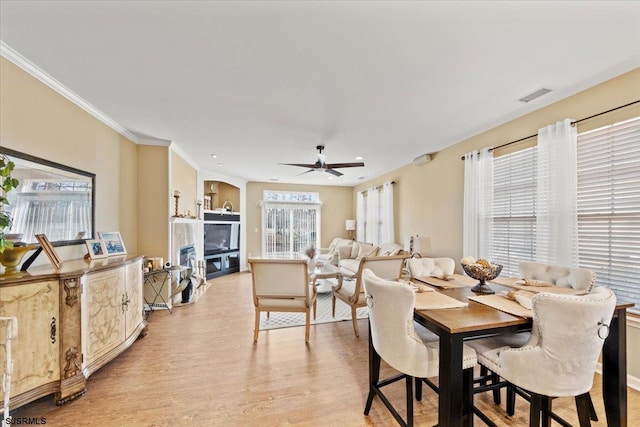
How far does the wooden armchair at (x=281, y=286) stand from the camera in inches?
123

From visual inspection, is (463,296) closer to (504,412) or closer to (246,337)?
(504,412)

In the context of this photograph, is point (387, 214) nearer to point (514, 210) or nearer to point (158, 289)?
point (514, 210)

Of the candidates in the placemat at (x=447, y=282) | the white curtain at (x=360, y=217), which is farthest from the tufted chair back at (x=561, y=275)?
the white curtain at (x=360, y=217)

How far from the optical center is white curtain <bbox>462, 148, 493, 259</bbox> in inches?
145

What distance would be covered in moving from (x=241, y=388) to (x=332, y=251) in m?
5.74

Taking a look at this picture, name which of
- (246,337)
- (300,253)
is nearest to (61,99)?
(246,337)

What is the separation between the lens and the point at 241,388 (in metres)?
2.26

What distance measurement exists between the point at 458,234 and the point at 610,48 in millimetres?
2734

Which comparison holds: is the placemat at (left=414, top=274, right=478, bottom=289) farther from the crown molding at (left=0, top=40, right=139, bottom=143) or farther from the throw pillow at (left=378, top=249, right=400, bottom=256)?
the crown molding at (left=0, top=40, right=139, bottom=143)

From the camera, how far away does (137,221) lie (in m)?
4.19

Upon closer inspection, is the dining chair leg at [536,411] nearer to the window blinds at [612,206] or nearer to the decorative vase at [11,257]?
the window blinds at [612,206]

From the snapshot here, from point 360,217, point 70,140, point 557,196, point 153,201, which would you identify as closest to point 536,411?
point 557,196

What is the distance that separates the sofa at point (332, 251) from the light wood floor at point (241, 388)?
4021 millimetres

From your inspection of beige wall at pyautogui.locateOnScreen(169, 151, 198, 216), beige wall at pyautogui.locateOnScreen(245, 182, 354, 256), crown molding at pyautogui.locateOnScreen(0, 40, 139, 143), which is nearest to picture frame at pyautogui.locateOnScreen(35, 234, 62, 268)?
crown molding at pyautogui.locateOnScreen(0, 40, 139, 143)
